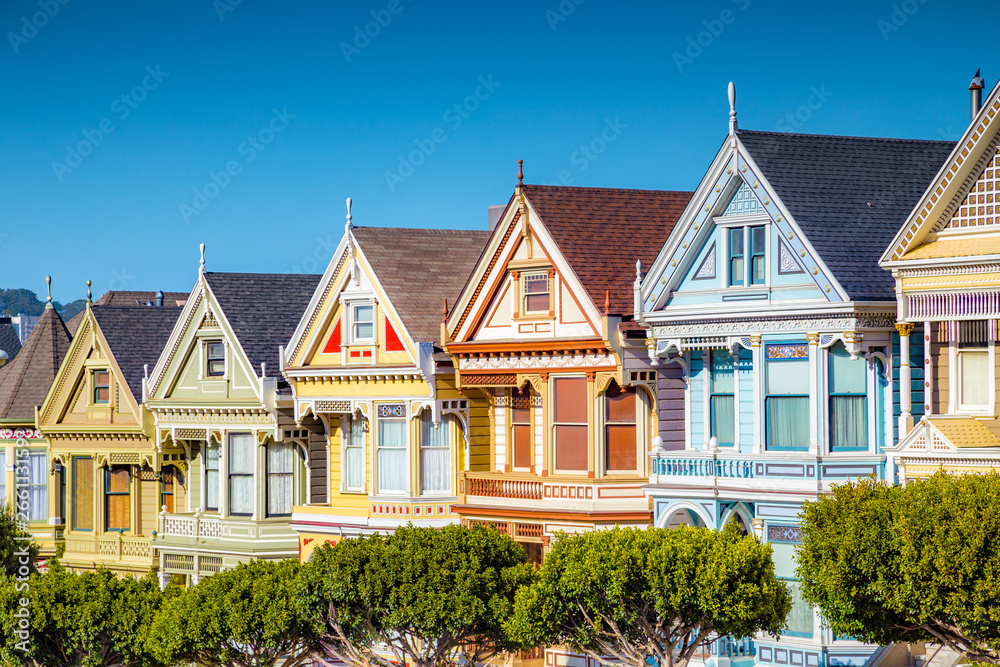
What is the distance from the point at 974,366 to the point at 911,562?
658 centimetres

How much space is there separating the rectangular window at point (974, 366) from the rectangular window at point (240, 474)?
22.4 m

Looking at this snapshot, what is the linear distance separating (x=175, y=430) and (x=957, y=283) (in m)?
25.8

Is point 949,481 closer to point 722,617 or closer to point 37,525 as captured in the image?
point 722,617

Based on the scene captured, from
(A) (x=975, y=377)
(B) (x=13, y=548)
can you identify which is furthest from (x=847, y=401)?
(B) (x=13, y=548)

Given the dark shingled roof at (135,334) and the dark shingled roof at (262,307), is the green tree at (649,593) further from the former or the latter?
the dark shingled roof at (135,334)

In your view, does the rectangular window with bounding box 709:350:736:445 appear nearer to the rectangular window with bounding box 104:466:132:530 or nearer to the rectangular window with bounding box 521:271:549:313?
the rectangular window with bounding box 521:271:549:313

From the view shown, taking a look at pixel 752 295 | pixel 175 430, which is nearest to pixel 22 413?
pixel 175 430

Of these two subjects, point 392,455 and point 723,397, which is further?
point 392,455

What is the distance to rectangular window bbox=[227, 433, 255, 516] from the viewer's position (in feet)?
156

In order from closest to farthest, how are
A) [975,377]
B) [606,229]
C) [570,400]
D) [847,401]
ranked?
[975,377]
[847,401]
[570,400]
[606,229]

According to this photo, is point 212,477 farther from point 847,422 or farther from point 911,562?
point 911,562

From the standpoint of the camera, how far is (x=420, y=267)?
144ft

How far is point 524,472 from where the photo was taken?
40688 mm

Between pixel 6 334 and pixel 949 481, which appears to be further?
pixel 6 334
